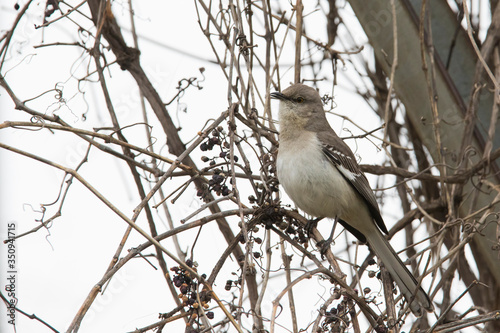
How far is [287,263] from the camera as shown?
3.31 meters

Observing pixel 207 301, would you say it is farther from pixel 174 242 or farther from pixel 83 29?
pixel 83 29

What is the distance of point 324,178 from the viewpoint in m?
4.04

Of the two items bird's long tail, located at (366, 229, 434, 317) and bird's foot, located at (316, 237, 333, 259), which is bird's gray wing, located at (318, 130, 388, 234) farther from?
bird's foot, located at (316, 237, 333, 259)

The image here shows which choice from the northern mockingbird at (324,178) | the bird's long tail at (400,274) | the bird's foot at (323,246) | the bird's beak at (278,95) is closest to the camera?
the bird's foot at (323,246)

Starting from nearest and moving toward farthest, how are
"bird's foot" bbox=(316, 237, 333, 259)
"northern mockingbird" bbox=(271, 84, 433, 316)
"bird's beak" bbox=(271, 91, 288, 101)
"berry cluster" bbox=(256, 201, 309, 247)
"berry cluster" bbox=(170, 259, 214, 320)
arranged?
1. "berry cluster" bbox=(170, 259, 214, 320)
2. "berry cluster" bbox=(256, 201, 309, 247)
3. "bird's foot" bbox=(316, 237, 333, 259)
4. "northern mockingbird" bbox=(271, 84, 433, 316)
5. "bird's beak" bbox=(271, 91, 288, 101)

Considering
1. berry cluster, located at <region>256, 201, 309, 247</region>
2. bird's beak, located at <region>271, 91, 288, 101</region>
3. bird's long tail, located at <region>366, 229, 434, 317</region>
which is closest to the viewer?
berry cluster, located at <region>256, 201, 309, 247</region>

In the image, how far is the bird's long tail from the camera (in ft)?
12.1

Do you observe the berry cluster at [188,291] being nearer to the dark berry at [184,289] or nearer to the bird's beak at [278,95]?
the dark berry at [184,289]

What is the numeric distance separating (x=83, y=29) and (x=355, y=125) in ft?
6.57

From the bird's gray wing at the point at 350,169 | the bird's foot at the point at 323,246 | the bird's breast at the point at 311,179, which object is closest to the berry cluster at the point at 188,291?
the bird's foot at the point at 323,246

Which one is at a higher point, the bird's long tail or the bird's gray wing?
the bird's gray wing

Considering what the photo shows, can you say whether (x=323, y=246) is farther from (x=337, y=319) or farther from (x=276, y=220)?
(x=337, y=319)

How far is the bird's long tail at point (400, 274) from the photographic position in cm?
368

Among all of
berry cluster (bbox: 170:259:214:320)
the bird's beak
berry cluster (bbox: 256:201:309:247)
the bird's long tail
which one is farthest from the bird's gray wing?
berry cluster (bbox: 170:259:214:320)
